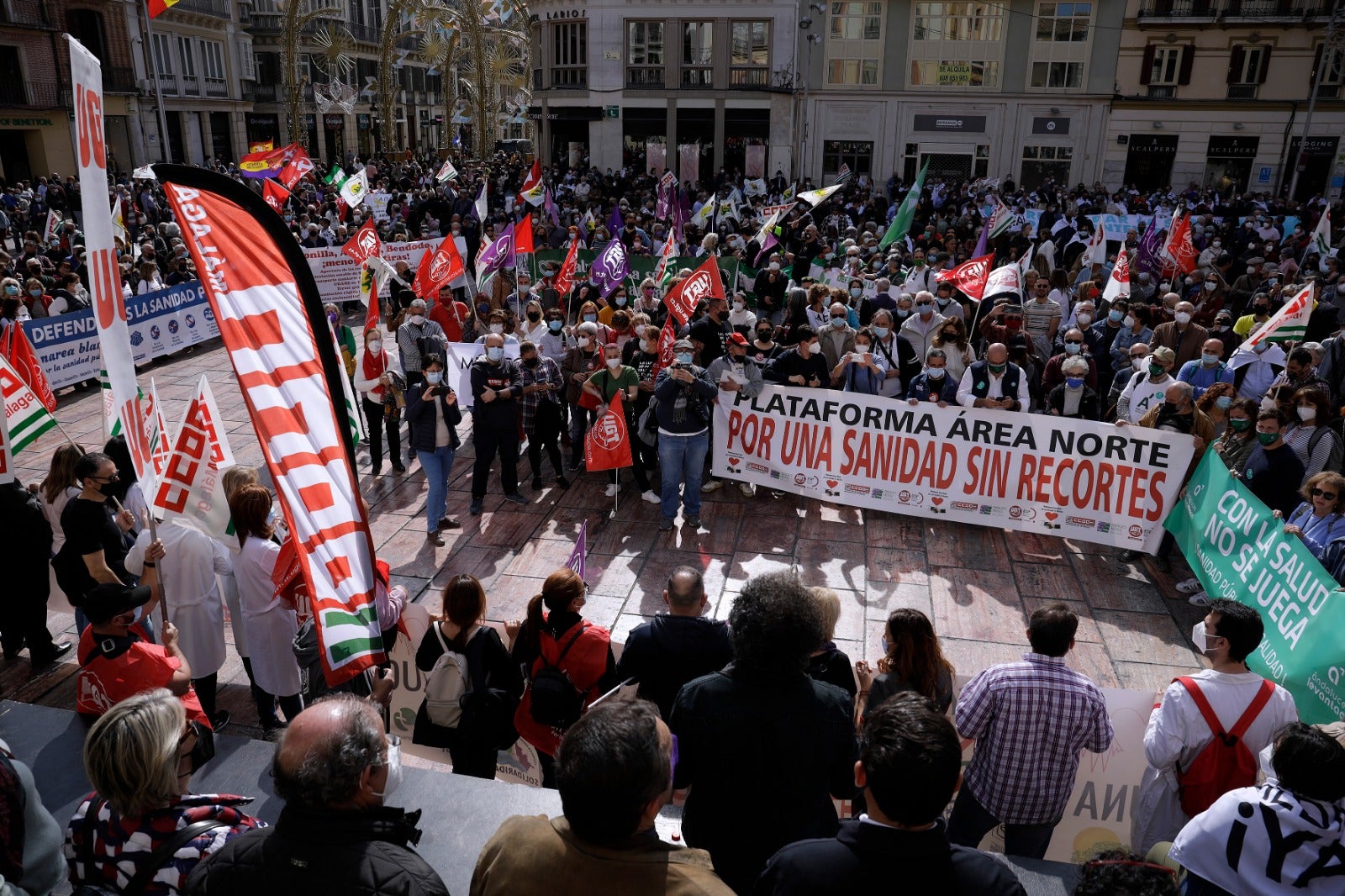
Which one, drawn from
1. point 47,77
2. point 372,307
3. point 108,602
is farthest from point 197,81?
point 108,602

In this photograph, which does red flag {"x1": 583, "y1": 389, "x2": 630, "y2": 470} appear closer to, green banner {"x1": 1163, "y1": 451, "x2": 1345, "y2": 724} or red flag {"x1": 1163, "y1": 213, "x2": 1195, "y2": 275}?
green banner {"x1": 1163, "y1": 451, "x2": 1345, "y2": 724}

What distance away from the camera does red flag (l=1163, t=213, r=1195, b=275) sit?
13820 millimetres

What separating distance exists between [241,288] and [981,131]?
4254 cm

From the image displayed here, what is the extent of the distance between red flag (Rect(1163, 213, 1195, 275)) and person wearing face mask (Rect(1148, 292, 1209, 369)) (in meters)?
4.18

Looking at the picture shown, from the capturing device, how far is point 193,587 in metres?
5.29

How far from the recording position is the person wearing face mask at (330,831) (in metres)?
2.23

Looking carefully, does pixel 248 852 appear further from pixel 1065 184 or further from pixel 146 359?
pixel 1065 184

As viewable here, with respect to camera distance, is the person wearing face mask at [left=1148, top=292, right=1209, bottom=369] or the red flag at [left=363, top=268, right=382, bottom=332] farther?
the person wearing face mask at [left=1148, top=292, right=1209, bottom=369]

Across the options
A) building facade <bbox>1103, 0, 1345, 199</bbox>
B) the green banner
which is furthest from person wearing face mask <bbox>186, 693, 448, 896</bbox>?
building facade <bbox>1103, 0, 1345, 199</bbox>

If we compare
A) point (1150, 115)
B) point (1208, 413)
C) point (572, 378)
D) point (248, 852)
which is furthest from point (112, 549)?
point (1150, 115)

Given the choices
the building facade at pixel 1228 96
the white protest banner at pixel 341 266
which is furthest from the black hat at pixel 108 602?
the building facade at pixel 1228 96

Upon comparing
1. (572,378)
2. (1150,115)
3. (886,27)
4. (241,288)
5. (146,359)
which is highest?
(886,27)

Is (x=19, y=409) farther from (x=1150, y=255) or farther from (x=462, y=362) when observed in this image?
(x=1150, y=255)

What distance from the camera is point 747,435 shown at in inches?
357
